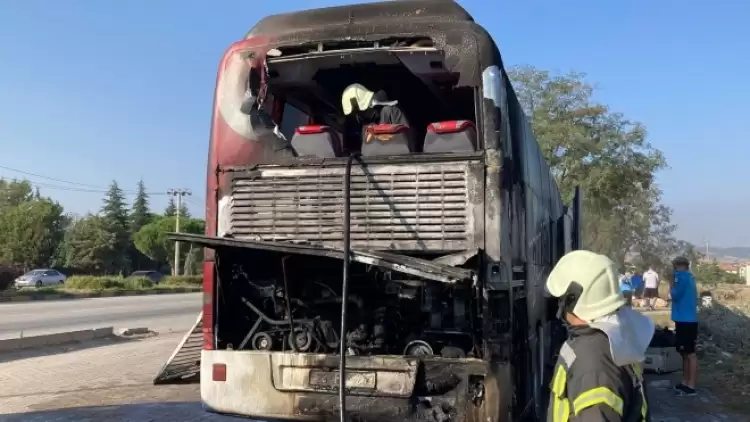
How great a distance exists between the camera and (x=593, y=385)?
2445 mm

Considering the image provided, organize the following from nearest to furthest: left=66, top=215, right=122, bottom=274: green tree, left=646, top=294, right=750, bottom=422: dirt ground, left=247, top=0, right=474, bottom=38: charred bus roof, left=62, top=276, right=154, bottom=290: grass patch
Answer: left=247, top=0, right=474, bottom=38: charred bus roof, left=646, top=294, right=750, bottom=422: dirt ground, left=62, top=276, right=154, bottom=290: grass patch, left=66, top=215, right=122, bottom=274: green tree

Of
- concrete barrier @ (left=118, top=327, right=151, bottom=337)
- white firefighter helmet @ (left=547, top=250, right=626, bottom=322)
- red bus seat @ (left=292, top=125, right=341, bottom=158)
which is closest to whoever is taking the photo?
white firefighter helmet @ (left=547, top=250, right=626, bottom=322)

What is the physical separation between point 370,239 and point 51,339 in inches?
408

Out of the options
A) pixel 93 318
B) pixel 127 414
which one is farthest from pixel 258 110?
pixel 93 318

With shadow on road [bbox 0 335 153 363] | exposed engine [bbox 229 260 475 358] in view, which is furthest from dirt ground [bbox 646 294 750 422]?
shadow on road [bbox 0 335 153 363]

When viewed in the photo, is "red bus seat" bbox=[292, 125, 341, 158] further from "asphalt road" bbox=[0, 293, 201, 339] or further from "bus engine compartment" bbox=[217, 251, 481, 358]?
"asphalt road" bbox=[0, 293, 201, 339]

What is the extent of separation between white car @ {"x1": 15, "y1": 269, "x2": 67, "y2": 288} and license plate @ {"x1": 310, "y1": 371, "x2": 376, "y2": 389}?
143ft

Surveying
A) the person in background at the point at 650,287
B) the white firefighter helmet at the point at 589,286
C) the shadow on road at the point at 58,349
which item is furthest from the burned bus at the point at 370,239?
the person in background at the point at 650,287

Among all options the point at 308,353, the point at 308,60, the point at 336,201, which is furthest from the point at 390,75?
the point at 308,353

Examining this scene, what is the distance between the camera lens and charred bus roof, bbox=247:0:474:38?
17.5 ft

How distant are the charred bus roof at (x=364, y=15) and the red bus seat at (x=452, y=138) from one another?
777mm

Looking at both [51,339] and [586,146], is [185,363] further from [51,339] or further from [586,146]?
[586,146]

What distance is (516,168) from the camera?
5359 millimetres

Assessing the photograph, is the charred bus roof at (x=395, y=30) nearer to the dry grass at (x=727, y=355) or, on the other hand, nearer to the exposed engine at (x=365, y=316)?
the exposed engine at (x=365, y=316)
